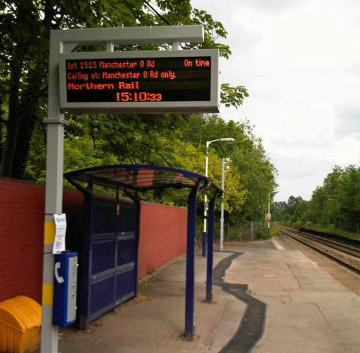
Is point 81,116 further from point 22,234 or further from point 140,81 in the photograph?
point 140,81

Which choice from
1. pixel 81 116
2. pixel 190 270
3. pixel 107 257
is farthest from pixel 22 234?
pixel 81 116

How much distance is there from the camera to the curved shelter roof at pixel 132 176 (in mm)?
8047

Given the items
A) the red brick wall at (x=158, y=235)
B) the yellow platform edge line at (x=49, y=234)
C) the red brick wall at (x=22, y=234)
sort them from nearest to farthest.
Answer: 1. the yellow platform edge line at (x=49, y=234)
2. the red brick wall at (x=22, y=234)
3. the red brick wall at (x=158, y=235)

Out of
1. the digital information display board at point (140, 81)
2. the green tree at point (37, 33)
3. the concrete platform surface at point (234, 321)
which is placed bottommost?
the concrete platform surface at point (234, 321)

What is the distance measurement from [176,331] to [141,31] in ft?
16.8

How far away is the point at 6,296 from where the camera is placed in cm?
712

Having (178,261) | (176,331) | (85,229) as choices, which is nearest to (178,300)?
(176,331)

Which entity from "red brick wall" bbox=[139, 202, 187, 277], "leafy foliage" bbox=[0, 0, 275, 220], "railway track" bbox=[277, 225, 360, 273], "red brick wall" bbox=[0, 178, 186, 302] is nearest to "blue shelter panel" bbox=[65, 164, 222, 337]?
"red brick wall" bbox=[0, 178, 186, 302]

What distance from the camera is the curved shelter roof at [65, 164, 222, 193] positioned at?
8.05 m

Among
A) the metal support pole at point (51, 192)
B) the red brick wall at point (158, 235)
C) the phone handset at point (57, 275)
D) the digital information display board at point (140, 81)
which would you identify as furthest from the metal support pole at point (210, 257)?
the digital information display board at point (140, 81)

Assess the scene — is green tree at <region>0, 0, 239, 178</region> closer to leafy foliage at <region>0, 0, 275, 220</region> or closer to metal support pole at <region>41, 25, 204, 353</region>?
leafy foliage at <region>0, 0, 275, 220</region>

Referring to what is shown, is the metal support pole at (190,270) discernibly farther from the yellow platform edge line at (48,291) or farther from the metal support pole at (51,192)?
the yellow platform edge line at (48,291)

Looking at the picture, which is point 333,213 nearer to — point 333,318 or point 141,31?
point 333,318

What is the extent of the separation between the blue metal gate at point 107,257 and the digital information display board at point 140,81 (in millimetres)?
3038
